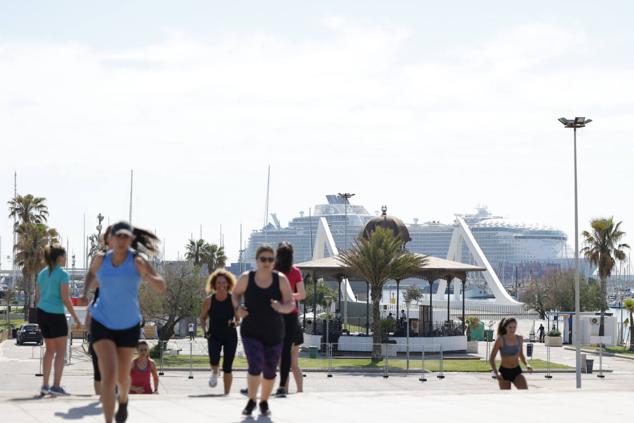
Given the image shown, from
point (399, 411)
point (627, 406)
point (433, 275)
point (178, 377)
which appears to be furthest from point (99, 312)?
point (433, 275)

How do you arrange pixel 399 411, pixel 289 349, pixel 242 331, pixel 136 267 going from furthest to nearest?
pixel 289 349
pixel 399 411
pixel 242 331
pixel 136 267

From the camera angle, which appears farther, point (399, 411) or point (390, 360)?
point (390, 360)

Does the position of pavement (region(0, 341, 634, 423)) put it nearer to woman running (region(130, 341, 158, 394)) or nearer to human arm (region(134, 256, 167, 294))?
woman running (region(130, 341, 158, 394))

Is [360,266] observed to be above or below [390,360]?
above

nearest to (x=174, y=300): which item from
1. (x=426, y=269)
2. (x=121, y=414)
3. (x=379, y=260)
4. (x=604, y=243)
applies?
(x=379, y=260)

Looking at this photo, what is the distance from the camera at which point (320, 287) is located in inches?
3907

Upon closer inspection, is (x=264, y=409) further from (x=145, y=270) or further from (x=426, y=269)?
(x=426, y=269)

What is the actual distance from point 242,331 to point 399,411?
2.05 metres

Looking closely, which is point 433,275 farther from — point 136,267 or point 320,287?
point 320,287

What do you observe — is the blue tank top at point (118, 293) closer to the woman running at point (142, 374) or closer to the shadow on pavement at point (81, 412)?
the shadow on pavement at point (81, 412)

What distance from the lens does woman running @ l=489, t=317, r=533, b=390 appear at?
14.5m

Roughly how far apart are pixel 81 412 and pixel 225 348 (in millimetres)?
3010

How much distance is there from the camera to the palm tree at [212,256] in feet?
301

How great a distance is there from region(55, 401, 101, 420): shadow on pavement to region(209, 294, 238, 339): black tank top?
2.39 metres
